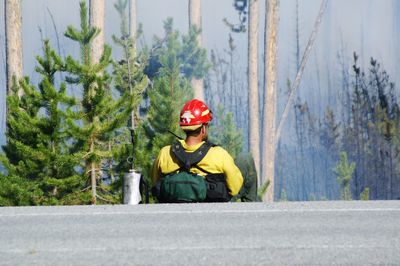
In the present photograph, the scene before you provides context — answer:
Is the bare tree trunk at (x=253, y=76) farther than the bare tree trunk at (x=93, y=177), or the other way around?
the bare tree trunk at (x=253, y=76)

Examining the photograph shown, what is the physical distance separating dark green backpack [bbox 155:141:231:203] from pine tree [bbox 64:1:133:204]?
7.97 metres

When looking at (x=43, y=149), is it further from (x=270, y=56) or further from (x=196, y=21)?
(x=196, y=21)

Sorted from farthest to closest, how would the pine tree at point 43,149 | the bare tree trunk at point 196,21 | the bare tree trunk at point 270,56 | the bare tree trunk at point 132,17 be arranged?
the bare tree trunk at point 132,17 < the bare tree trunk at point 196,21 < the bare tree trunk at point 270,56 < the pine tree at point 43,149

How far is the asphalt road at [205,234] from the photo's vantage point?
5.65 meters

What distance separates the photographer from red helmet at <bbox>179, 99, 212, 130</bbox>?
7.46 meters

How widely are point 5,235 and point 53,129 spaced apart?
29.3ft

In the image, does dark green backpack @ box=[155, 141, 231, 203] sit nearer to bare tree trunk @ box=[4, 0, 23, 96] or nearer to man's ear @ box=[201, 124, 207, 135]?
man's ear @ box=[201, 124, 207, 135]

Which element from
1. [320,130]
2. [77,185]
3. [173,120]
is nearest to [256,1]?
[173,120]

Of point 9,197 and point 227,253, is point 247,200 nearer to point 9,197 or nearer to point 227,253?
point 227,253

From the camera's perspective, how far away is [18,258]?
18.9ft

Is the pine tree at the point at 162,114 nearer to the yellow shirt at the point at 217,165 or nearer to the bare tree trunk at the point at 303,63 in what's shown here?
the yellow shirt at the point at 217,165

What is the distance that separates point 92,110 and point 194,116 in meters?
8.50

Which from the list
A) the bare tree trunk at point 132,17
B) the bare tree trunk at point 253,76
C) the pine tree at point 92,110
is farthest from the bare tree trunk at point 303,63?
the pine tree at point 92,110

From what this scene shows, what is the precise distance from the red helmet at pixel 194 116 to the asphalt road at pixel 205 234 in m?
0.75
